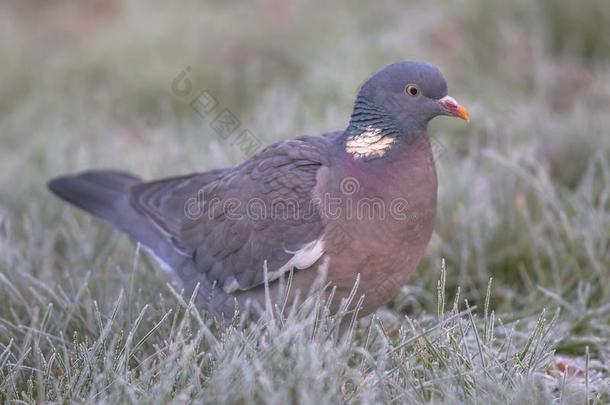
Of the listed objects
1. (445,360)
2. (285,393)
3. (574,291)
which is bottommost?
(574,291)

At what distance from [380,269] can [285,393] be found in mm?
829

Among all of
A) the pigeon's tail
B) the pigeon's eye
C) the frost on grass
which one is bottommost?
the frost on grass

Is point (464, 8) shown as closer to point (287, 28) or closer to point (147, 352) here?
point (287, 28)

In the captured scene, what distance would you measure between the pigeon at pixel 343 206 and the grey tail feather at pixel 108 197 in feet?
2.07

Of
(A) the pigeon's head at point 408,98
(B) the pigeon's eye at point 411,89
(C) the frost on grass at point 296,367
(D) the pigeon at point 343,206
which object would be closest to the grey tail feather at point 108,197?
(D) the pigeon at point 343,206

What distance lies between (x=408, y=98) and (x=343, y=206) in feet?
1.54

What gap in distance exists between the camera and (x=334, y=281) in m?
3.03

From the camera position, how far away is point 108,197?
4.10 m

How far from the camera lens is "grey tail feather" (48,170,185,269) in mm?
3955

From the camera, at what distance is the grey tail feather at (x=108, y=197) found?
13.0 ft

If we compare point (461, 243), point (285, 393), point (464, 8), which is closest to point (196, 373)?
point (285, 393)

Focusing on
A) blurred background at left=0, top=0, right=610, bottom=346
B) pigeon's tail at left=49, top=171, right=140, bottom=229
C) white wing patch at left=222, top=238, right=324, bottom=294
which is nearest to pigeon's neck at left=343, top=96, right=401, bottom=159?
white wing patch at left=222, top=238, right=324, bottom=294

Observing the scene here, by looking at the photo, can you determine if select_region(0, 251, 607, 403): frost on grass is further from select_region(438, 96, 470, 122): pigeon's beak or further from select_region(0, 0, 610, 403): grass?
select_region(438, 96, 470, 122): pigeon's beak

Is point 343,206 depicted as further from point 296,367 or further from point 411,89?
point 296,367
